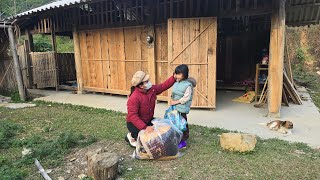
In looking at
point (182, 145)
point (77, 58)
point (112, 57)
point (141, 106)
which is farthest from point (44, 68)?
point (182, 145)

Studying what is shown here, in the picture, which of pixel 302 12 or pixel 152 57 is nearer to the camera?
pixel 152 57

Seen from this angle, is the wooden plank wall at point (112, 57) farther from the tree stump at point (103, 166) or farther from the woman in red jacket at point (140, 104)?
the tree stump at point (103, 166)

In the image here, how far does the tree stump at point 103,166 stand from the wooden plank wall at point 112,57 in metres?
4.52

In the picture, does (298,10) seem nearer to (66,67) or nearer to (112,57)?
(112,57)

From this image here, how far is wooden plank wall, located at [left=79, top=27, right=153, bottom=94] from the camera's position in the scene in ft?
25.1

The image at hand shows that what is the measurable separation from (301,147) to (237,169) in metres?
1.47

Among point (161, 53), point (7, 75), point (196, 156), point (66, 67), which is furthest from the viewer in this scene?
point (66, 67)

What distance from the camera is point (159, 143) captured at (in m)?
3.57

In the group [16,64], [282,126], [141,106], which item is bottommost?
[282,126]

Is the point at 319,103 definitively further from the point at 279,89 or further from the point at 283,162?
the point at 283,162

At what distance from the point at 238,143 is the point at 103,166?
2.07 meters

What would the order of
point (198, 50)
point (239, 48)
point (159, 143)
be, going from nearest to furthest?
point (159, 143) → point (198, 50) → point (239, 48)

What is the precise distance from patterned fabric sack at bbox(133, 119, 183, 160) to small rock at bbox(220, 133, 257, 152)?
2.69 ft

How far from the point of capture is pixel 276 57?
5613 mm
